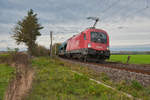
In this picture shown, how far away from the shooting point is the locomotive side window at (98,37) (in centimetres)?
1551

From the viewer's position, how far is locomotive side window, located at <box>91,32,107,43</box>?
611 inches

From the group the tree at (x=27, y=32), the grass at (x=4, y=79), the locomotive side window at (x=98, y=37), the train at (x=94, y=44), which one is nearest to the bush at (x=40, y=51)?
the tree at (x=27, y=32)

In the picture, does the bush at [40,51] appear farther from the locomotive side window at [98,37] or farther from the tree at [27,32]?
the locomotive side window at [98,37]

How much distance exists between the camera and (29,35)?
38031 mm

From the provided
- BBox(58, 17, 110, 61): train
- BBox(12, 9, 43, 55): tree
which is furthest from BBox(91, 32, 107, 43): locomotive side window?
BBox(12, 9, 43, 55): tree

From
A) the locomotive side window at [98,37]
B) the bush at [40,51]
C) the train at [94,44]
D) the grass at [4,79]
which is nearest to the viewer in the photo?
the grass at [4,79]

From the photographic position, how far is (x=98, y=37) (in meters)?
15.7

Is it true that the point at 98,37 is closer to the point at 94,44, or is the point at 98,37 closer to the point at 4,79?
the point at 94,44

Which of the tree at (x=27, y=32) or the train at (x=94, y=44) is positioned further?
the tree at (x=27, y=32)

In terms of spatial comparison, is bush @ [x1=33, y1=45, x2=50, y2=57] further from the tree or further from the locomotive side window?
the locomotive side window

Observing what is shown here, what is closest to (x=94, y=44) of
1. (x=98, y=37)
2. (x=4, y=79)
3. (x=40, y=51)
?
(x=98, y=37)

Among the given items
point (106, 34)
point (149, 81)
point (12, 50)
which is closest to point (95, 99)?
point (149, 81)

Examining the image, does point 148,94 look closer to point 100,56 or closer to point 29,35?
point 100,56

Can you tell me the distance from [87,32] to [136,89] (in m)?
11.1
